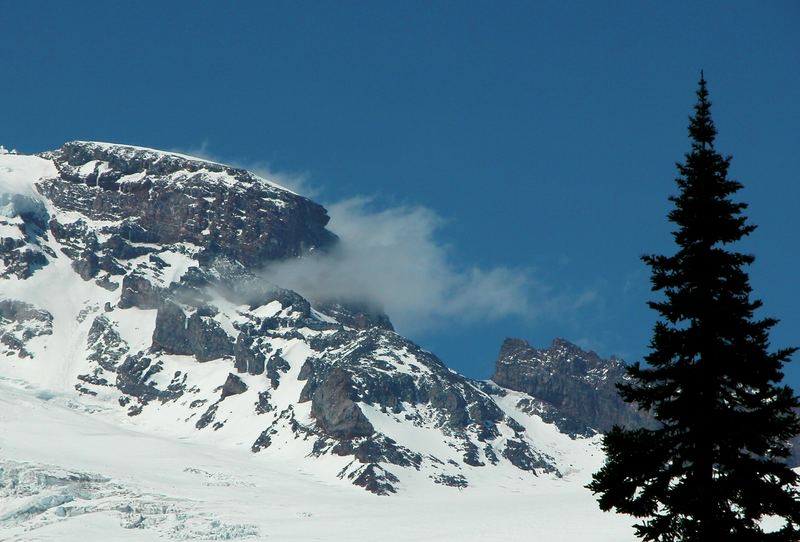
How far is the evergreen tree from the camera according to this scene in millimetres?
30031

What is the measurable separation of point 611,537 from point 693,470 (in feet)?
480

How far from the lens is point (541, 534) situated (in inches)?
7859

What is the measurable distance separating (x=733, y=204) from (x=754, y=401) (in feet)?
15.8

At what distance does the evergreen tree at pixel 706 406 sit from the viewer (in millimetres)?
30031

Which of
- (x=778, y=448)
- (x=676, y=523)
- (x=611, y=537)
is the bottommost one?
(x=676, y=523)

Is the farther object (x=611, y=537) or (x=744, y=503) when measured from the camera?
(x=611, y=537)

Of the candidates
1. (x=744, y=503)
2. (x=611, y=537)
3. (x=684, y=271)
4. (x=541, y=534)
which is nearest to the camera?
(x=744, y=503)

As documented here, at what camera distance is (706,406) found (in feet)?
102

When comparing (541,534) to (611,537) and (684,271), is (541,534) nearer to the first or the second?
(611,537)

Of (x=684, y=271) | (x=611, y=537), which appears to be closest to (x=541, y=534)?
(x=611, y=537)

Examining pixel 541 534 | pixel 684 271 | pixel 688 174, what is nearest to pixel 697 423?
pixel 684 271

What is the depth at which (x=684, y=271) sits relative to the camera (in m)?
32.0

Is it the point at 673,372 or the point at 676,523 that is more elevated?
the point at 673,372

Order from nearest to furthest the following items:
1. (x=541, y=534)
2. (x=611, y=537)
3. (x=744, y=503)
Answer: (x=744, y=503) < (x=611, y=537) < (x=541, y=534)
